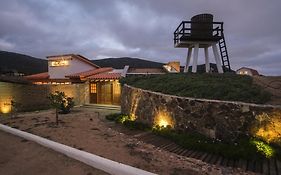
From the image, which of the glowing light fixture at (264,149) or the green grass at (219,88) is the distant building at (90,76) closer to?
the green grass at (219,88)

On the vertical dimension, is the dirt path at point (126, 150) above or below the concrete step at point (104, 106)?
below

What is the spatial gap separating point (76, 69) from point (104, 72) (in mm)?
4390

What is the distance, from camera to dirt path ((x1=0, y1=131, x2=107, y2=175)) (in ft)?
17.2

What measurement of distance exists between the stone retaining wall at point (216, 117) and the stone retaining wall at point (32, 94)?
40.0ft

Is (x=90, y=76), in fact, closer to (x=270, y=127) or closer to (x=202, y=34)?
(x=202, y=34)

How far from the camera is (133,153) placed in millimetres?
7641

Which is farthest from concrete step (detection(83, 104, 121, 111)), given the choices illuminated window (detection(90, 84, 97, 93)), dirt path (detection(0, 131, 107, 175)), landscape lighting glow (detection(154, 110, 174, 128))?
dirt path (detection(0, 131, 107, 175))

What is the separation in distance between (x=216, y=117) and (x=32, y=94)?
16921 mm

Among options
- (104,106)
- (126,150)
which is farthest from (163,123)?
(104,106)

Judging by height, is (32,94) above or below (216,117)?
above

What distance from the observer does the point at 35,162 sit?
5.85 meters

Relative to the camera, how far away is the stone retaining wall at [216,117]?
793 cm

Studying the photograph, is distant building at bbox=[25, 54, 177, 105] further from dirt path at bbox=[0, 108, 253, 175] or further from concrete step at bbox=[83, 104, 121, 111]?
dirt path at bbox=[0, 108, 253, 175]

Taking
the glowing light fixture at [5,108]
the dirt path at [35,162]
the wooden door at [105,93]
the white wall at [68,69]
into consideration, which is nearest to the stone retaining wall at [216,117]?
the dirt path at [35,162]
